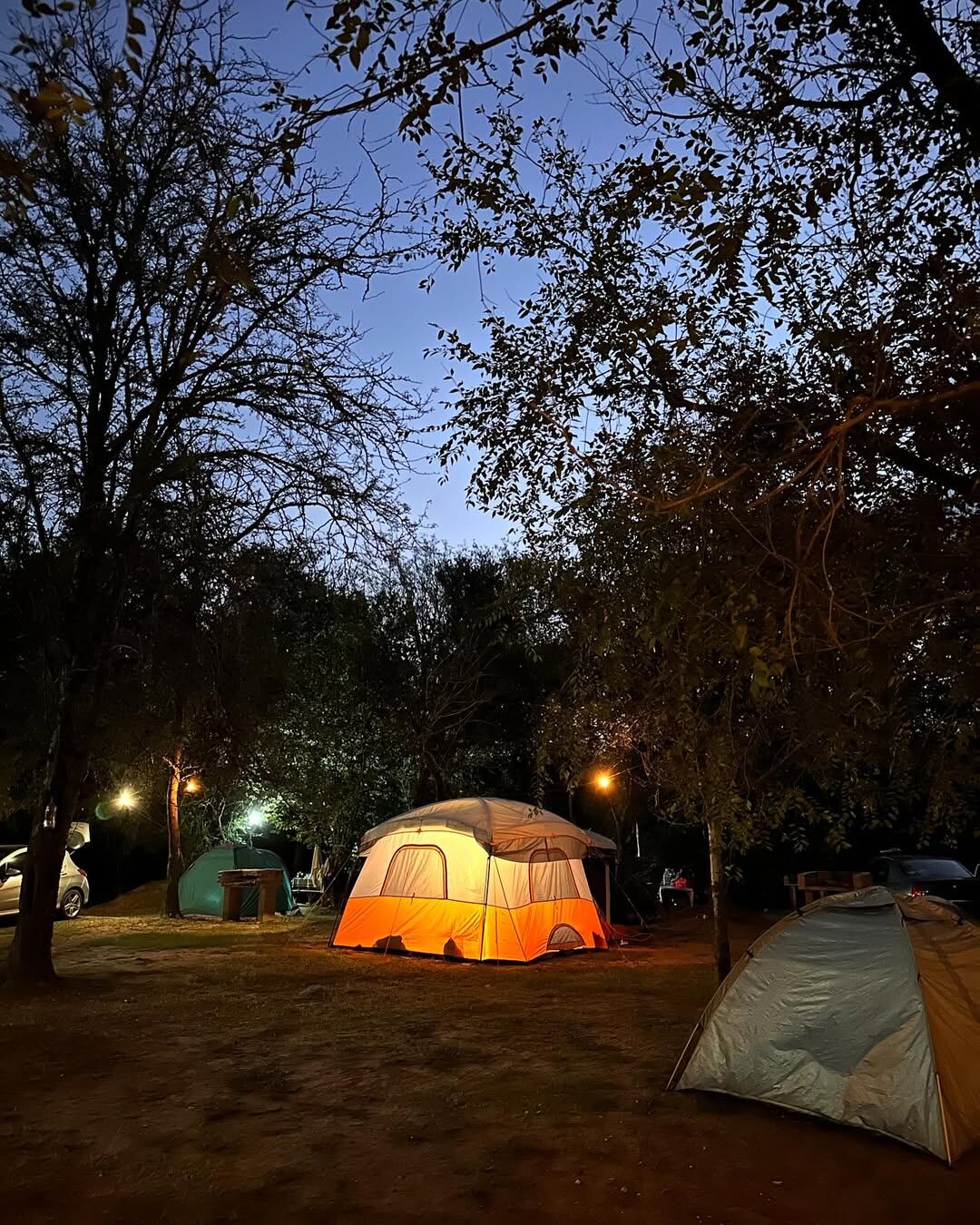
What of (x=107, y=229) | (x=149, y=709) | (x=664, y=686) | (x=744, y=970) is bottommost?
(x=744, y=970)

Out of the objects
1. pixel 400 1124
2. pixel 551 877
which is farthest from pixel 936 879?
pixel 400 1124

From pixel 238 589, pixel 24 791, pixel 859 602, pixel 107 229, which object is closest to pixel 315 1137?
pixel 859 602

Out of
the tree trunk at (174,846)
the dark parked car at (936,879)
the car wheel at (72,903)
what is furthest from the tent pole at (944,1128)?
the car wheel at (72,903)

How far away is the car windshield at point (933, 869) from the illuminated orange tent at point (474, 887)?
5868 millimetres

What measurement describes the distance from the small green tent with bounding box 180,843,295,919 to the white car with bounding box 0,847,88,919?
210 centimetres

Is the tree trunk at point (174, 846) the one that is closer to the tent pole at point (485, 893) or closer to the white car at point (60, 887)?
the white car at point (60, 887)

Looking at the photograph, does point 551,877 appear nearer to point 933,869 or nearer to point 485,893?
point 485,893

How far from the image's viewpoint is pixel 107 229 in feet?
38.1

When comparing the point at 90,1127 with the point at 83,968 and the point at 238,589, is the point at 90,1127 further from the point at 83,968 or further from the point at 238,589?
the point at 83,968

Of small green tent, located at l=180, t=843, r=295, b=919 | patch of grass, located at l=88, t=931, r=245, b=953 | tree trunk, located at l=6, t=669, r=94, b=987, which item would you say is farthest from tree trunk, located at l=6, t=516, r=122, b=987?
small green tent, located at l=180, t=843, r=295, b=919

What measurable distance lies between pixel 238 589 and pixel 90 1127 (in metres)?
6.82

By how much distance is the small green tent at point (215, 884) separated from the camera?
821 inches

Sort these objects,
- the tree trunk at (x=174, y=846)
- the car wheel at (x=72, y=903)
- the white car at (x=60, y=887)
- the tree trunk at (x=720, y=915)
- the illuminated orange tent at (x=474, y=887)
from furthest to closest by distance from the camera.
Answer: the tree trunk at (x=174, y=846)
the car wheel at (x=72, y=903)
the white car at (x=60, y=887)
the illuminated orange tent at (x=474, y=887)
the tree trunk at (x=720, y=915)

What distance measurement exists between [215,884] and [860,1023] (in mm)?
17302
